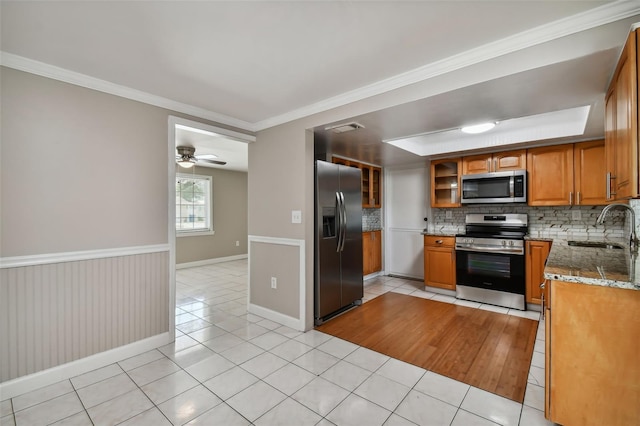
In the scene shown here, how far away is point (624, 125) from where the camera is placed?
153 centimetres

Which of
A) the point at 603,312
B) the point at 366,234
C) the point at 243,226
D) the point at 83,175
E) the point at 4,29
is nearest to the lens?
the point at 603,312

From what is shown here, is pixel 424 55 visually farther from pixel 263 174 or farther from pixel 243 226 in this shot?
pixel 243 226

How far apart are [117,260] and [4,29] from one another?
1.73 meters

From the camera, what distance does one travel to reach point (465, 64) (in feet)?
6.54

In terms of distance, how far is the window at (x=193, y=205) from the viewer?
644 cm

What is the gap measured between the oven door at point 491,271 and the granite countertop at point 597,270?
161 cm

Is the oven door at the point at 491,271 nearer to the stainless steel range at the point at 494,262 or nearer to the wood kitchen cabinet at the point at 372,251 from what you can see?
the stainless steel range at the point at 494,262

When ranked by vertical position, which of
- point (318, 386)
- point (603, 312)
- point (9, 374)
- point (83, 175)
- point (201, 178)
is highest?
point (201, 178)

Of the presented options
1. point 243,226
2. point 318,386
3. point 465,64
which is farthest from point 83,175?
point 243,226

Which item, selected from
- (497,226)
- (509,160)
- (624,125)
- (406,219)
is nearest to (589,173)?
(509,160)

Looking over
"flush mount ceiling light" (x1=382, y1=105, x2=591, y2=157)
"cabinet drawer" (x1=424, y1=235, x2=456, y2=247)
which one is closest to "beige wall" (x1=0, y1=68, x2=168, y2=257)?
"flush mount ceiling light" (x1=382, y1=105, x2=591, y2=157)

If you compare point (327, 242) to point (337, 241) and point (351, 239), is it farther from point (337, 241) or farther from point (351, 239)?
point (351, 239)

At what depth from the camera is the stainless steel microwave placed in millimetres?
3852

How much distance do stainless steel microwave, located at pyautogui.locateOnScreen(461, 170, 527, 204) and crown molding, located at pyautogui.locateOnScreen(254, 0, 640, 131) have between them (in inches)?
100
